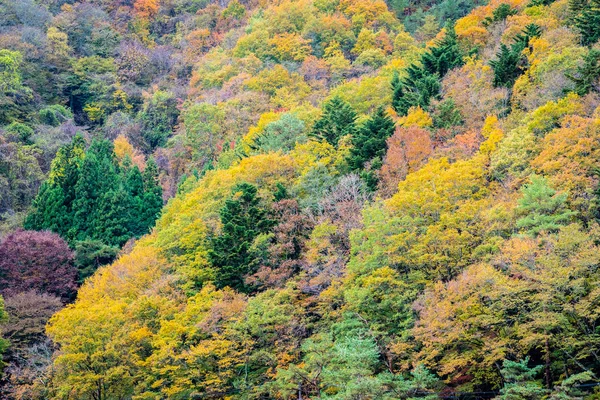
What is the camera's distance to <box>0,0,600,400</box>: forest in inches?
1145

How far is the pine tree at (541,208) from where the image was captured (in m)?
30.0

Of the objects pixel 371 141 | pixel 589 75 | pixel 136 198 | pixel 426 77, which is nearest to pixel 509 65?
pixel 426 77

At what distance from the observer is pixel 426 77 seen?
51188mm

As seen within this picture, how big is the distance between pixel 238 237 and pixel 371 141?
10.9 meters

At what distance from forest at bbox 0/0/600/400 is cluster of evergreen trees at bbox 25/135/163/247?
196mm

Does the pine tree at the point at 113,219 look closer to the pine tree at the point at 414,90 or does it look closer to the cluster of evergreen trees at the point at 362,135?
the cluster of evergreen trees at the point at 362,135

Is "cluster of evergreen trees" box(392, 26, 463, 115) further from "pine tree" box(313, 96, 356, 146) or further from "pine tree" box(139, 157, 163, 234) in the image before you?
"pine tree" box(139, 157, 163, 234)

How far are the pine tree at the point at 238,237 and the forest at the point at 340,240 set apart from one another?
0.13 metres

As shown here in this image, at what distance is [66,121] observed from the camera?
77.3m

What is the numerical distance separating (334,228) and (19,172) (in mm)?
37673

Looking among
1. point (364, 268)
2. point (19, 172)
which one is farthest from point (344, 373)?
point (19, 172)

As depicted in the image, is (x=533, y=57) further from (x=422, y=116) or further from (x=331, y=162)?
(x=331, y=162)

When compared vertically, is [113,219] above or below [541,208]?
above

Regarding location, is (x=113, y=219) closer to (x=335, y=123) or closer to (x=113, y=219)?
(x=113, y=219)
